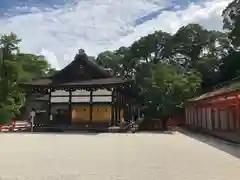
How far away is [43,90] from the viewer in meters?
30.8

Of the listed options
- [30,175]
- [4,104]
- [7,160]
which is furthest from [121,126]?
[30,175]

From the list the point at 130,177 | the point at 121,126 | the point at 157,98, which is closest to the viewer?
the point at 130,177

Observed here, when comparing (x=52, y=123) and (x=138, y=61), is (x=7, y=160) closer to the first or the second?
Result: (x=52, y=123)

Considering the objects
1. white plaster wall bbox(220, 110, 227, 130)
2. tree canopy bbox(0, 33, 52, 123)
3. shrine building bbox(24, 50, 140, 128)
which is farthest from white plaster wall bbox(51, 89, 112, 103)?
white plaster wall bbox(220, 110, 227, 130)

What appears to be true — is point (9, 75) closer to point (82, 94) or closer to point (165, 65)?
point (82, 94)

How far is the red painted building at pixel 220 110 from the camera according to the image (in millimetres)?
18720

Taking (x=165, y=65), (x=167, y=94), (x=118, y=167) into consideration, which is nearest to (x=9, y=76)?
(x=167, y=94)

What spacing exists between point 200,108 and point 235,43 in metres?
15.4

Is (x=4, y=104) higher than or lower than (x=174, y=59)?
lower

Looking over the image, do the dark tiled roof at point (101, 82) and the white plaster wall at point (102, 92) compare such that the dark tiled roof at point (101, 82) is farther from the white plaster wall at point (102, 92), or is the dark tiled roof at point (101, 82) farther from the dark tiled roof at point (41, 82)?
the dark tiled roof at point (41, 82)

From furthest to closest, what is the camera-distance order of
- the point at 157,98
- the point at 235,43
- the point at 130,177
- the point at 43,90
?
the point at 235,43, the point at 157,98, the point at 43,90, the point at 130,177

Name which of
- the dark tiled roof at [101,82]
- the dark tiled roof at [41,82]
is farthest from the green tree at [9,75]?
the dark tiled roof at [101,82]

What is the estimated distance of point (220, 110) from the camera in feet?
79.7

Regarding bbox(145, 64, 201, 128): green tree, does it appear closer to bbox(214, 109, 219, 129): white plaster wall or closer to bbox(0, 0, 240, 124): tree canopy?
bbox(0, 0, 240, 124): tree canopy
